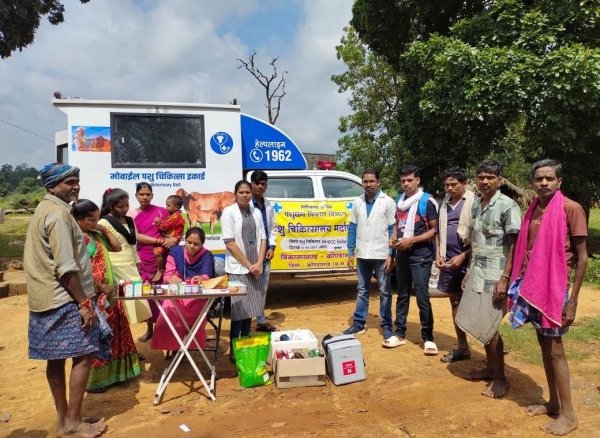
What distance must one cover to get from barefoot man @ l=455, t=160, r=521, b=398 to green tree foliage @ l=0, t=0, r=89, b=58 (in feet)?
38.2

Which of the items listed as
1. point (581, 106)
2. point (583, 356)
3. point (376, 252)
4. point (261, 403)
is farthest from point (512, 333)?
point (581, 106)

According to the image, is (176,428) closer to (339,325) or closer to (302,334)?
(302,334)

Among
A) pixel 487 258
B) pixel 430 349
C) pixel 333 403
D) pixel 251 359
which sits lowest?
pixel 333 403

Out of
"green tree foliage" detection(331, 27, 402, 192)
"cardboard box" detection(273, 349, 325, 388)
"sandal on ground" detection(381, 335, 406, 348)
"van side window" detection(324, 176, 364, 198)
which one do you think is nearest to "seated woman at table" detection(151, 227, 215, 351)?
"cardboard box" detection(273, 349, 325, 388)

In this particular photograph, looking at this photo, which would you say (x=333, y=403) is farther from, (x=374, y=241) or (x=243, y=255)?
(x=374, y=241)

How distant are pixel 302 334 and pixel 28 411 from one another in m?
2.34

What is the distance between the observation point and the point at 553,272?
2.99m

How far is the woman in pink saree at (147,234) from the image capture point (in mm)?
4695

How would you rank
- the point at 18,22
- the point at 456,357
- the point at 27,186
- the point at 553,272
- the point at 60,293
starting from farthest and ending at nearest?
the point at 27,186, the point at 18,22, the point at 456,357, the point at 553,272, the point at 60,293

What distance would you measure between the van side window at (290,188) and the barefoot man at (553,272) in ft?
12.6

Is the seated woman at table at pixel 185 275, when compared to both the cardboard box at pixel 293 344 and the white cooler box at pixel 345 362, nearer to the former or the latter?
the cardboard box at pixel 293 344

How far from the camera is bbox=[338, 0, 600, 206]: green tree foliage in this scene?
24.3 feet

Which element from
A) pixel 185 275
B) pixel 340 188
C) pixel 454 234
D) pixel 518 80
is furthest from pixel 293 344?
pixel 518 80

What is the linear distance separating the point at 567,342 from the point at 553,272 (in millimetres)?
2547
